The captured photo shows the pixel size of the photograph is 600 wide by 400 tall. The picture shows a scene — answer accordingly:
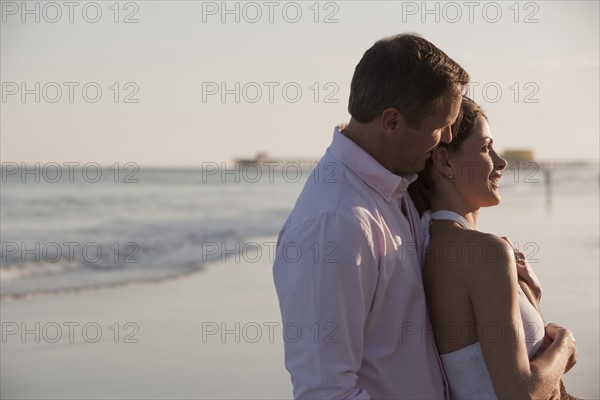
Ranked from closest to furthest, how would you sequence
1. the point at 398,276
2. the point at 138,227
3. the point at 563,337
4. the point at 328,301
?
the point at 328,301
the point at 398,276
the point at 563,337
the point at 138,227

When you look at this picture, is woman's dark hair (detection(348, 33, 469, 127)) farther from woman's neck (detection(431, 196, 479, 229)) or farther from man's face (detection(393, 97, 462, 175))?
woman's neck (detection(431, 196, 479, 229))

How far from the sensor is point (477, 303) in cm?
263

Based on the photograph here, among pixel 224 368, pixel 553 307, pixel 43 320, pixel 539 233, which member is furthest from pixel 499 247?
pixel 539 233

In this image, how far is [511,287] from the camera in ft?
8.58

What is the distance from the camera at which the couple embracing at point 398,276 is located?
231 centimetres

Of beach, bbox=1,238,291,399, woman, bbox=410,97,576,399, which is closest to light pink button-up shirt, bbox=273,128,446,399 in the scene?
woman, bbox=410,97,576,399

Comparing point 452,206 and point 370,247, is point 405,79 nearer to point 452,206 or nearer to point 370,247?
point 370,247

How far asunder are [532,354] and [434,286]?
44 centimetres

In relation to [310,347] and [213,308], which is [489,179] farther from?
[213,308]

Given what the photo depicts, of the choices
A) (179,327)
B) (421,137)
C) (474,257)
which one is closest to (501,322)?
(474,257)

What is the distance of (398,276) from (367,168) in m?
0.32

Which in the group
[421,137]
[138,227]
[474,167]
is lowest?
[138,227]

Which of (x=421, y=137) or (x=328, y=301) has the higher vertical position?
(x=421, y=137)

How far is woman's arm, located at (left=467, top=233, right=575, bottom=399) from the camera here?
2.58m
